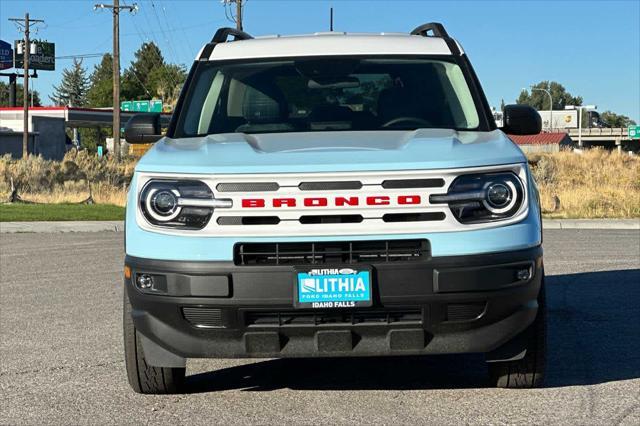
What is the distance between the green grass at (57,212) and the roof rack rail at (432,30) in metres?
14.1

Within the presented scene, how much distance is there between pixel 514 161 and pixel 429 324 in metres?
0.88

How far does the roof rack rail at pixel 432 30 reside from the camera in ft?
22.8

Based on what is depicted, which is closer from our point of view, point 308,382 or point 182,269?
point 182,269

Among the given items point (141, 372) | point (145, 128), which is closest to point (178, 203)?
point (141, 372)

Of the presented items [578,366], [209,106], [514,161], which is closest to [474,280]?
[514,161]

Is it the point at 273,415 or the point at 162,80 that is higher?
the point at 162,80

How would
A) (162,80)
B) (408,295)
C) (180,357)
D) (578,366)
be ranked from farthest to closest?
(162,80) → (578,366) → (180,357) → (408,295)

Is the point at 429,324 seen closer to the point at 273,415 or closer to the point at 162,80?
the point at 273,415

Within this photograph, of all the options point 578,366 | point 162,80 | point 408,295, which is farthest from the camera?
point 162,80

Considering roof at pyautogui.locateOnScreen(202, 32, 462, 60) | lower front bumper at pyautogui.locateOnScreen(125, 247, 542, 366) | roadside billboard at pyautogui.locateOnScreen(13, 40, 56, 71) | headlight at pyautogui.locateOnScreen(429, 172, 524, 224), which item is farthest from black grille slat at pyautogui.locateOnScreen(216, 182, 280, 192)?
roadside billboard at pyautogui.locateOnScreen(13, 40, 56, 71)

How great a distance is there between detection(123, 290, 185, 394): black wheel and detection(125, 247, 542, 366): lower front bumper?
36cm

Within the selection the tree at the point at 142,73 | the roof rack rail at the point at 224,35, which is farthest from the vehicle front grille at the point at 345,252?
the tree at the point at 142,73

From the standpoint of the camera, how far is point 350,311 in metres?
4.84

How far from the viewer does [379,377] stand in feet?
20.2
